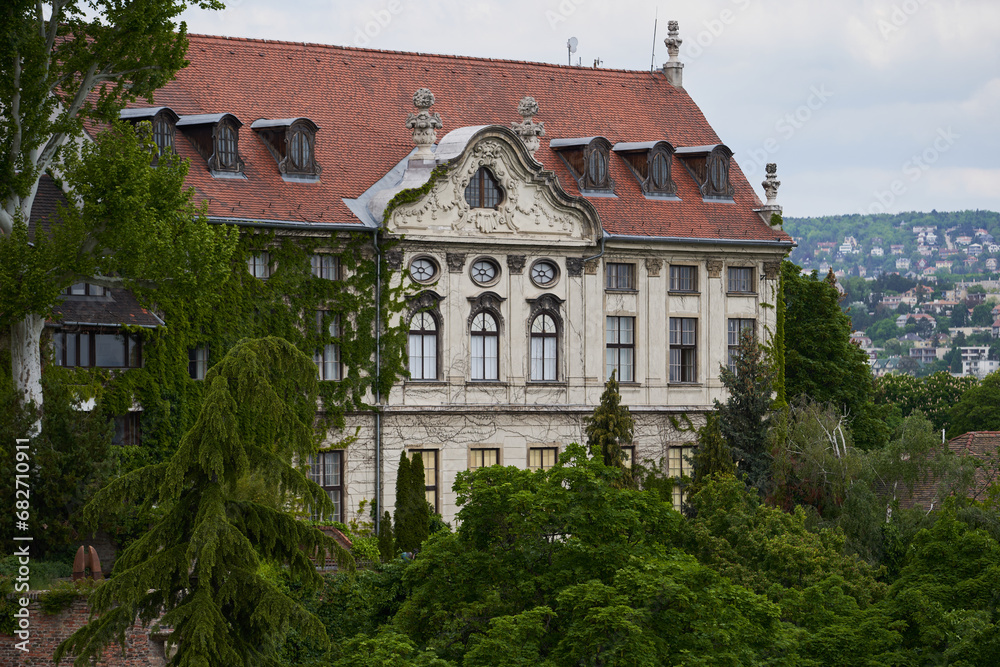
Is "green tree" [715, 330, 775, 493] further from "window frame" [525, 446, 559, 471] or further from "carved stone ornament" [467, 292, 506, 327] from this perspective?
"carved stone ornament" [467, 292, 506, 327]

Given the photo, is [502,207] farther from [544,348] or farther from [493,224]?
[544,348]

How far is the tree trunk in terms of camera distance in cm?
4100

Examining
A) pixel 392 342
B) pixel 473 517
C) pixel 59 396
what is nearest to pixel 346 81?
pixel 392 342

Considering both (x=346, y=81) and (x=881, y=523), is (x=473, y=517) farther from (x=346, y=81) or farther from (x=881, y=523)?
(x=346, y=81)

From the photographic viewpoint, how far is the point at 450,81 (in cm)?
5619

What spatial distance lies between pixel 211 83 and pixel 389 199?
667 centimetres

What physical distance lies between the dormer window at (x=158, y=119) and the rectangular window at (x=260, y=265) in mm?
3970

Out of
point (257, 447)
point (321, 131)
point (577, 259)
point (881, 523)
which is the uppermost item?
point (321, 131)

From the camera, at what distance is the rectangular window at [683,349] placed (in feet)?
184

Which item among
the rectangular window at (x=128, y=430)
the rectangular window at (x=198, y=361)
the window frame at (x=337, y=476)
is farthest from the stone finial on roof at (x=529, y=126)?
the rectangular window at (x=128, y=430)

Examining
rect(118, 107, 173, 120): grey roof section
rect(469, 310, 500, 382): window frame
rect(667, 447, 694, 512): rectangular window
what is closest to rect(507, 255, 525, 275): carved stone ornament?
rect(469, 310, 500, 382): window frame

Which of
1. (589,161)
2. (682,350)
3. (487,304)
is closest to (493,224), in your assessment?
(487,304)

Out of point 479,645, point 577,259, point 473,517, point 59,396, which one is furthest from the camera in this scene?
point 577,259

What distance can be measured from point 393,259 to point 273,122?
213 inches
